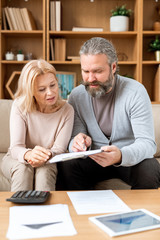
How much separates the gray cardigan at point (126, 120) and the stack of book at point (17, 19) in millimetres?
1664

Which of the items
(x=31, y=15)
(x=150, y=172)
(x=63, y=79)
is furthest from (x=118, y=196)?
(x=31, y=15)

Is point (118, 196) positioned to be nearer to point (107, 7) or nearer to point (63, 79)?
point (63, 79)

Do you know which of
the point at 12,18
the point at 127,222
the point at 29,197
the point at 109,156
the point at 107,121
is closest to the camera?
the point at 127,222

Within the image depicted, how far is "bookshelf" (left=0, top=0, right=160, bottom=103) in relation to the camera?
3229mm

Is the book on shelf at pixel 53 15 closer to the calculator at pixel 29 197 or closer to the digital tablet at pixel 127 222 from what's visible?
the calculator at pixel 29 197

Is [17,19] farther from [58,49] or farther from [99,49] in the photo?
[99,49]

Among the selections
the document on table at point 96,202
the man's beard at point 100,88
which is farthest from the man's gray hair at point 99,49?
the document on table at point 96,202

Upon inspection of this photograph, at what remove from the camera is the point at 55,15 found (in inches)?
127

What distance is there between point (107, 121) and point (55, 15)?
189cm

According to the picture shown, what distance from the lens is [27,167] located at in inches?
60.9

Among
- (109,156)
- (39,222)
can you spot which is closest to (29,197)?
(39,222)

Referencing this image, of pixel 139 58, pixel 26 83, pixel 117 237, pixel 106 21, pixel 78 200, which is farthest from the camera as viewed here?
pixel 106 21

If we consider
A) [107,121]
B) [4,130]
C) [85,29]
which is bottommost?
[4,130]

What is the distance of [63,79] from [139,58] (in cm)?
84
